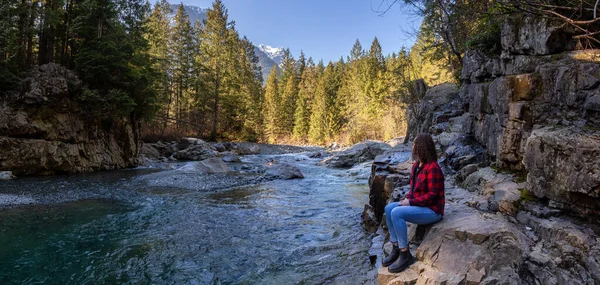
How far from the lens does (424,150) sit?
4.03 meters

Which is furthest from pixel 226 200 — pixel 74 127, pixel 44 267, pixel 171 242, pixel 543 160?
pixel 74 127

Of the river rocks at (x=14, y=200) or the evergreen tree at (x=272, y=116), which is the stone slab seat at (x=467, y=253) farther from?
the evergreen tree at (x=272, y=116)

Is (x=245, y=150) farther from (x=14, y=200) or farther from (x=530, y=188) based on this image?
(x=530, y=188)

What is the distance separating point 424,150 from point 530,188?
1378 millimetres

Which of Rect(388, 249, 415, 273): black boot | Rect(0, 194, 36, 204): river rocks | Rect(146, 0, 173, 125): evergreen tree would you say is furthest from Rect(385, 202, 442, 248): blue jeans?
Rect(146, 0, 173, 125): evergreen tree

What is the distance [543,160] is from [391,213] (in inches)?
75.8

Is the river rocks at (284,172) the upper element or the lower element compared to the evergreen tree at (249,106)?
lower

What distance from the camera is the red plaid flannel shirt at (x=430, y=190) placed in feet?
12.4

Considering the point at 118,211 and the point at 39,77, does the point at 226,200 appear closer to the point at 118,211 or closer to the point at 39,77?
the point at 118,211

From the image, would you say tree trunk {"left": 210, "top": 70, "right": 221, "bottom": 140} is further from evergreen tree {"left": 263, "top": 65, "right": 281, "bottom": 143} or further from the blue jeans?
the blue jeans

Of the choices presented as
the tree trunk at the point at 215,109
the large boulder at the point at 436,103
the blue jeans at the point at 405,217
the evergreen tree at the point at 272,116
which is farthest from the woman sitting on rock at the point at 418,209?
the evergreen tree at the point at 272,116

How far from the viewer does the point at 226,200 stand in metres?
9.99

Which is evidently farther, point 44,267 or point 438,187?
point 44,267

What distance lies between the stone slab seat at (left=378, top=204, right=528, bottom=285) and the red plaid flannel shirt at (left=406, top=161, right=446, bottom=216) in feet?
0.88
